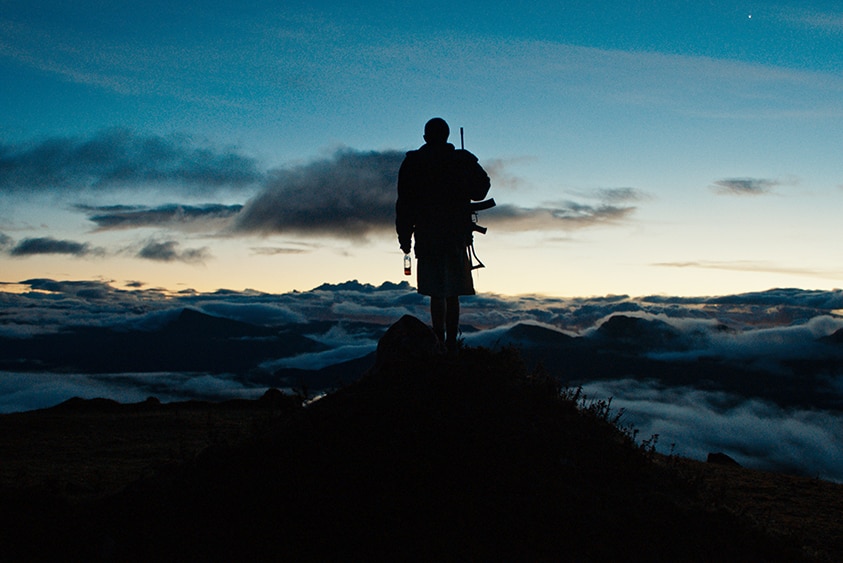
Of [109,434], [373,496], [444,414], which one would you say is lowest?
[109,434]

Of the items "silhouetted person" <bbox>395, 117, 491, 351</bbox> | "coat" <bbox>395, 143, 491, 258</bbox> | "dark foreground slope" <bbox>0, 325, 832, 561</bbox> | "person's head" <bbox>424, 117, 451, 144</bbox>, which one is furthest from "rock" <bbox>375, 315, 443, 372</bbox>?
"person's head" <bbox>424, 117, 451, 144</bbox>

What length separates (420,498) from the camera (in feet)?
24.0

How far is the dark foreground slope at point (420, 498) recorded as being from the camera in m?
6.86

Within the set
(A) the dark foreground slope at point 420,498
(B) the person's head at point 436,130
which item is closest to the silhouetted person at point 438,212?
(B) the person's head at point 436,130

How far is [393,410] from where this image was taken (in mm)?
8859

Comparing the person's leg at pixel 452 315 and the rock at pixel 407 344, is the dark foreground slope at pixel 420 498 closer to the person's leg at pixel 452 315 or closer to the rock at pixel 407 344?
the rock at pixel 407 344

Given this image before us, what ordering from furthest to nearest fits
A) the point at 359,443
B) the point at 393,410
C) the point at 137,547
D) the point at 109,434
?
the point at 109,434, the point at 393,410, the point at 359,443, the point at 137,547

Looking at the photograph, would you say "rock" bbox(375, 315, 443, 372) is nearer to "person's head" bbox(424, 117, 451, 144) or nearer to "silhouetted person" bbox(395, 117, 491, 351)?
"silhouetted person" bbox(395, 117, 491, 351)

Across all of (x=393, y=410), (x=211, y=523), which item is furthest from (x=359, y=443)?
(x=211, y=523)

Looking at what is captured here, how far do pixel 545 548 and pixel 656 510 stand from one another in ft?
5.66

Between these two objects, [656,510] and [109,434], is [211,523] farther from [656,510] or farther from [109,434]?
[109,434]

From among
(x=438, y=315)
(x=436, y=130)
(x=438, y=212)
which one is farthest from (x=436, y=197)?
(x=438, y=315)

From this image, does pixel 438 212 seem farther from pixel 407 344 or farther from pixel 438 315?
pixel 407 344

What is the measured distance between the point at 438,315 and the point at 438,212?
1781mm
